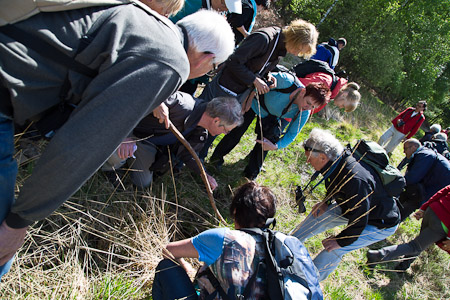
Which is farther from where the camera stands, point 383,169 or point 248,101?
point 248,101

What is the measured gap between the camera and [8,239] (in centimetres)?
104

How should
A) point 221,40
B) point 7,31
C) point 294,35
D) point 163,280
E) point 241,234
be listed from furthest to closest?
point 294,35, point 163,280, point 241,234, point 221,40, point 7,31

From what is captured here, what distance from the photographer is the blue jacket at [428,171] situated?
15.3 feet

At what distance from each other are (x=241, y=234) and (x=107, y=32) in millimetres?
1175

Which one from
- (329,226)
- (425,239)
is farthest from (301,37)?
(425,239)

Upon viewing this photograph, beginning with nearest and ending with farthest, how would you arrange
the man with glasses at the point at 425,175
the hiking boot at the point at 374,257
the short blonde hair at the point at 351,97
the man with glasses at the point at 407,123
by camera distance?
the hiking boot at the point at 374,257
the man with glasses at the point at 425,175
the short blonde hair at the point at 351,97
the man with glasses at the point at 407,123

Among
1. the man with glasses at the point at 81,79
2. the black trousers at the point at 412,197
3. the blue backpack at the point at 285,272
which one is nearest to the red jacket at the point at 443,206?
the black trousers at the point at 412,197

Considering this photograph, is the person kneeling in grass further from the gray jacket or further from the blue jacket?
the gray jacket

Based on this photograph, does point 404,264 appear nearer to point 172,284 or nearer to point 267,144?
point 267,144

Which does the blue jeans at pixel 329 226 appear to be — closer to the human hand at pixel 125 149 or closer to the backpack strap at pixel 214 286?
the backpack strap at pixel 214 286

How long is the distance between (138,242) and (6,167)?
1443 mm

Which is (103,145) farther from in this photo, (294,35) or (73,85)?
(294,35)

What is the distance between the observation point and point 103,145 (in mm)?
931

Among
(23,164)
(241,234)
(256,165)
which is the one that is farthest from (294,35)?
(23,164)
